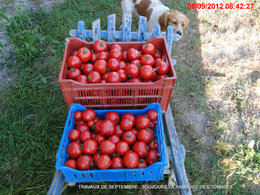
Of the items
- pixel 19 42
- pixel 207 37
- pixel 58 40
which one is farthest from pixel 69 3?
pixel 207 37

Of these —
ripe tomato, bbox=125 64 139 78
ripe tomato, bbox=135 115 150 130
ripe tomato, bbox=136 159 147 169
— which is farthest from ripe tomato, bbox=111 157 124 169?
ripe tomato, bbox=125 64 139 78

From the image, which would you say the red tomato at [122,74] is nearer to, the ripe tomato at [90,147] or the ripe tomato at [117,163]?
the ripe tomato at [90,147]

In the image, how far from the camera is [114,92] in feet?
6.85

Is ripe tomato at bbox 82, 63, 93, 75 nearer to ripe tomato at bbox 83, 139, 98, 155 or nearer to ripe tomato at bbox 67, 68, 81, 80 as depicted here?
ripe tomato at bbox 67, 68, 81, 80

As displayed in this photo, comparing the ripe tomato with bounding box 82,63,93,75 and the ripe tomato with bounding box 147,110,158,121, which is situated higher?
the ripe tomato with bounding box 82,63,93,75

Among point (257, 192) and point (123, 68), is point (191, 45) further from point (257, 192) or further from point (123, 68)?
point (257, 192)

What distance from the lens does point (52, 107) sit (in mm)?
3021

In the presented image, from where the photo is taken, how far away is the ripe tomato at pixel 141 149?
185 centimetres

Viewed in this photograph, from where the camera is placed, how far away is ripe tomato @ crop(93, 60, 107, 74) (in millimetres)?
2137

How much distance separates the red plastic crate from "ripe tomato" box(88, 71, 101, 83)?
0.11 meters

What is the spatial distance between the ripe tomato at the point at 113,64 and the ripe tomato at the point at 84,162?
3.12 feet

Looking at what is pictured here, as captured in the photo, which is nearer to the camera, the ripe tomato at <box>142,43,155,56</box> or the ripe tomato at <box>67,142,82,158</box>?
the ripe tomato at <box>67,142,82,158</box>

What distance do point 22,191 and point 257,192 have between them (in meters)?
2.76

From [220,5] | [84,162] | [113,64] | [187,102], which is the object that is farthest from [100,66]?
[220,5]
